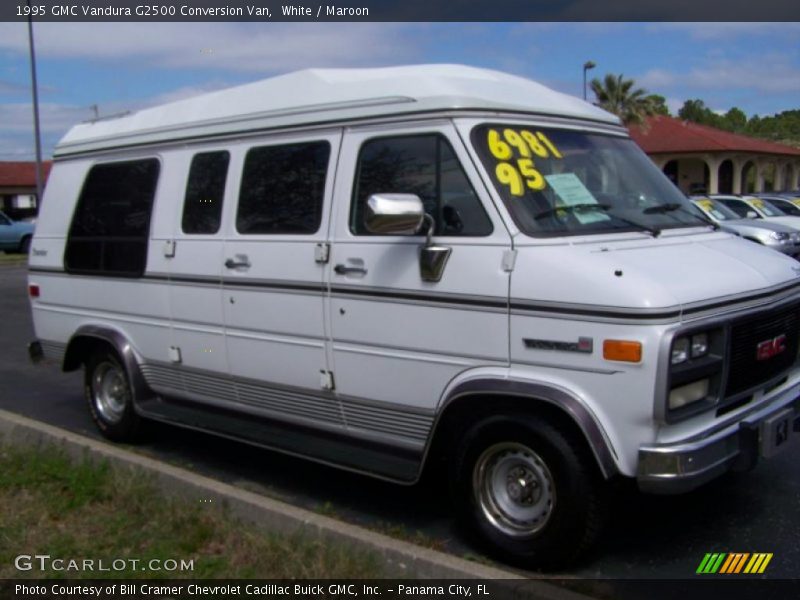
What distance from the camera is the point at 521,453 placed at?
13.9 feet

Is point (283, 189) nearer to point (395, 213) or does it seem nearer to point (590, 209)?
point (395, 213)

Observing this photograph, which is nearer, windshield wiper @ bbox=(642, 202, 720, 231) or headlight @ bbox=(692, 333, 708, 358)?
headlight @ bbox=(692, 333, 708, 358)

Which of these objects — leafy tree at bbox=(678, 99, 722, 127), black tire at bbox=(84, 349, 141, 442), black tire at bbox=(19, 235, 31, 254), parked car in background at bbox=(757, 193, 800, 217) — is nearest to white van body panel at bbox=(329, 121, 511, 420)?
black tire at bbox=(84, 349, 141, 442)

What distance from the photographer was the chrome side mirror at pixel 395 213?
4.23 meters

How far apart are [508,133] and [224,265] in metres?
2.10

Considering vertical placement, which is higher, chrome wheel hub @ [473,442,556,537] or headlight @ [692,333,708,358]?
headlight @ [692,333,708,358]

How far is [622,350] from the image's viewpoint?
12.4 feet

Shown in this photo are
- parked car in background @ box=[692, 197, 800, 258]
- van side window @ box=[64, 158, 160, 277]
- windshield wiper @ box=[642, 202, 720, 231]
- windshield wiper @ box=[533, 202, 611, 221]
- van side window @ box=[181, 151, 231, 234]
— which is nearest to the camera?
windshield wiper @ box=[533, 202, 611, 221]

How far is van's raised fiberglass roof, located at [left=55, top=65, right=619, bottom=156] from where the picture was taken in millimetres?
4625

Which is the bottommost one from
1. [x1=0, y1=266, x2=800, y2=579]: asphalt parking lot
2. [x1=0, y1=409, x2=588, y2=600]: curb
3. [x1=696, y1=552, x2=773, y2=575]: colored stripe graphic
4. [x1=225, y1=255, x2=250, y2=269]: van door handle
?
[x1=0, y1=266, x2=800, y2=579]: asphalt parking lot

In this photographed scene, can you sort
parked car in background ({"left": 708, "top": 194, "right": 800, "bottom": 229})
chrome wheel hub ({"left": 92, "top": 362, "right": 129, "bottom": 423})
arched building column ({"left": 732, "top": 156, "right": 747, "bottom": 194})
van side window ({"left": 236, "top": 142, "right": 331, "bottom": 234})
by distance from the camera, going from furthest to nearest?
1. arched building column ({"left": 732, "top": 156, "right": 747, "bottom": 194})
2. parked car in background ({"left": 708, "top": 194, "right": 800, "bottom": 229})
3. chrome wheel hub ({"left": 92, "top": 362, "right": 129, "bottom": 423})
4. van side window ({"left": 236, "top": 142, "right": 331, "bottom": 234})

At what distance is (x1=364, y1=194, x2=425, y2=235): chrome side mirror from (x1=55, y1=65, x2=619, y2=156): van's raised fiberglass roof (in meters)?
0.59

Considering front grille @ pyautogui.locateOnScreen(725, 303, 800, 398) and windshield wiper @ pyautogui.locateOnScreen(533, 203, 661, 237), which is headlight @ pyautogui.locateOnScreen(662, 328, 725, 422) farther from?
windshield wiper @ pyautogui.locateOnScreen(533, 203, 661, 237)

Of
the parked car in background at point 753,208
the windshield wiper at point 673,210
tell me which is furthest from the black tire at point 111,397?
the parked car in background at point 753,208
